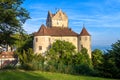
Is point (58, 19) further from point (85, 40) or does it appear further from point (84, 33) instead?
point (85, 40)

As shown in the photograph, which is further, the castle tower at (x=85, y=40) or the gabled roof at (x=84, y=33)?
the gabled roof at (x=84, y=33)

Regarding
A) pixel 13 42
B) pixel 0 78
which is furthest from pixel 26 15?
pixel 0 78

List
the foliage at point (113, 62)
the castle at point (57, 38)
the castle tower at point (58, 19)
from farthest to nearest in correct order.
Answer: the castle tower at point (58, 19), the castle at point (57, 38), the foliage at point (113, 62)

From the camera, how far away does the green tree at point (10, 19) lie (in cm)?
2219

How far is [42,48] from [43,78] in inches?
2525

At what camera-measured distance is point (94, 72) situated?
22.3m

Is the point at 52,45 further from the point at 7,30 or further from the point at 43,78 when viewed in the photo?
the point at 43,78

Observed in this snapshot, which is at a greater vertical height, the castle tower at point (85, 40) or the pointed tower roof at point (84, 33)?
the pointed tower roof at point (84, 33)

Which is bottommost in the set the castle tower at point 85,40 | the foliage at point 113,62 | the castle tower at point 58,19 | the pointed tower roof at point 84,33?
the foliage at point 113,62

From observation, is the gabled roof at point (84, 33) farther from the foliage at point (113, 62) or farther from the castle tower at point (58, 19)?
the foliage at point (113, 62)

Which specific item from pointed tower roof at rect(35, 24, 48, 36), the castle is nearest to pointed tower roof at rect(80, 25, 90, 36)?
the castle

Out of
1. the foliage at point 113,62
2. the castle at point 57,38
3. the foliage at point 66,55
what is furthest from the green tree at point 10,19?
the castle at point 57,38

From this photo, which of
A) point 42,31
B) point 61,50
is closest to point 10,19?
point 61,50

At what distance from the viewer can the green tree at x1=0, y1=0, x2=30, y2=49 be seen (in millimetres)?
22188
